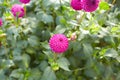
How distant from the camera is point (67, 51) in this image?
130 centimetres

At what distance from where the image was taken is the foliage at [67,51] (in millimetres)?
1229

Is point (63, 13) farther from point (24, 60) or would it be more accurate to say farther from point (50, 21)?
point (24, 60)

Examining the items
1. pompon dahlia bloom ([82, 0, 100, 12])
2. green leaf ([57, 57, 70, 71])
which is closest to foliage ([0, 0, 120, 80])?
green leaf ([57, 57, 70, 71])

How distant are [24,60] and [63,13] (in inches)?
11.1

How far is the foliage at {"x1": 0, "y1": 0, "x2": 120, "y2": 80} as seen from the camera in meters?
1.23

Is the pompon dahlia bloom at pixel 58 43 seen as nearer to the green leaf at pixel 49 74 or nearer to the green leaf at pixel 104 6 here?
the green leaf at pixel 49 74

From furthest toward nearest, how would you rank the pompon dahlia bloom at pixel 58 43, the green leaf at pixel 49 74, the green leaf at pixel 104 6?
1. the green leaf at pixel 104 6
2. the green leaf at pixel 49 74
3. the pompon dahlia bloom at pixel 58 43

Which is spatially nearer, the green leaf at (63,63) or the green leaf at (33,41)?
the green leaf at (63,63)

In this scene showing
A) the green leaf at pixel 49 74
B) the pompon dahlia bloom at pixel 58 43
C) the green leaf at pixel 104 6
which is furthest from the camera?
the green leaf at pixel 104 6

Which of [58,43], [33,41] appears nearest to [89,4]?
[58,43]

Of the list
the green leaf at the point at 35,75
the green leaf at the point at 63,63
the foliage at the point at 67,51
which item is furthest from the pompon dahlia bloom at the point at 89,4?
the green leaf at the point at 35,75

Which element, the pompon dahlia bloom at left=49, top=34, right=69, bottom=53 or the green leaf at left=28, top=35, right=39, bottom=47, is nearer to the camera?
the pompon dahlia bloom at left=49, top=34, right=69, bottom=53

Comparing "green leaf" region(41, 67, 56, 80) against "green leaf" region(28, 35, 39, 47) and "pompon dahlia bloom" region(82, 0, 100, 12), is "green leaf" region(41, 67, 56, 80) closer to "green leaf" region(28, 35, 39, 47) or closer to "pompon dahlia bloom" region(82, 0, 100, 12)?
"green leaf" region(28, 35, 39, 47)

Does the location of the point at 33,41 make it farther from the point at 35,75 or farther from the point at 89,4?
the point at 89,4
